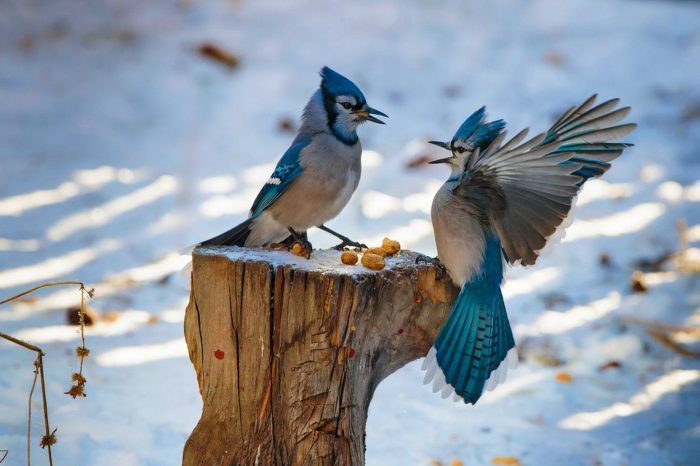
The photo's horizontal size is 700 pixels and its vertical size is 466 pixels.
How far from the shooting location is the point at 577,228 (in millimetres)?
4609

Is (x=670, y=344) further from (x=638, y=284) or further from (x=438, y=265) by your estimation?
(x=438, y=265)

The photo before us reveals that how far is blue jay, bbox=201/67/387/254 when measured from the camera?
2.67 meters

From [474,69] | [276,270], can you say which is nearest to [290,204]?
[276,270]

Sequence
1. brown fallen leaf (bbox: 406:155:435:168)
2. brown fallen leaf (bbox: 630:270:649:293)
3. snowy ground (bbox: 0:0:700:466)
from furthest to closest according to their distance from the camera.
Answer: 1. brown fallen leaf (bbox: 406:155:435:168)
2. brown fallen leaf (bbox: 630:270:649:293)
3. snowy ground (bbox: 0:0:700:466)

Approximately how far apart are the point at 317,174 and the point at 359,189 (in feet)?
6.66

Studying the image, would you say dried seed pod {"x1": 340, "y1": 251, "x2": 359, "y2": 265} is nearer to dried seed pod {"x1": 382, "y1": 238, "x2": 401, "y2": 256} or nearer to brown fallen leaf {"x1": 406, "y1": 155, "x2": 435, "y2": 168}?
dried seed pod {"x1": 382, "y1": 238, "x2": 401, "y2": 256}

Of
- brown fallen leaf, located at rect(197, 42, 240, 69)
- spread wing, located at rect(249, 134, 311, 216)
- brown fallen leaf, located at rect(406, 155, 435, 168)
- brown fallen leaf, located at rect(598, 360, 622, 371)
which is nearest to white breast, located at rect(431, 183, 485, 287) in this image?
spread wing, located at rect(249, 134, 311, 216)

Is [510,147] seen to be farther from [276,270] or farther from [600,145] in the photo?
[276,270]

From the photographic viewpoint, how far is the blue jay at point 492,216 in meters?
2.37

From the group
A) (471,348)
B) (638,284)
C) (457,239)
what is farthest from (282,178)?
(638,284)

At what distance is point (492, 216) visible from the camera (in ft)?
8.23

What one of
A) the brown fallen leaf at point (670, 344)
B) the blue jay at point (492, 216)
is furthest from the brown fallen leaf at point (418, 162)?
the blue jay at point (492, 216)

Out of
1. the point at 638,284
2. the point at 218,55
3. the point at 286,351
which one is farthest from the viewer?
the point at 218,55

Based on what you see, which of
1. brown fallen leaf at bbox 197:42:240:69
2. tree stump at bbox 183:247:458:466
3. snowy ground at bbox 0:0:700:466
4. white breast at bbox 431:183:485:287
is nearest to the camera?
tree stump at bbox 183:247:458:466
